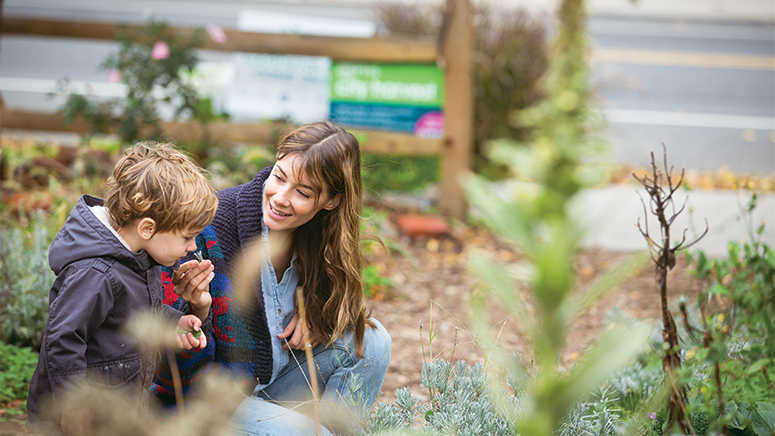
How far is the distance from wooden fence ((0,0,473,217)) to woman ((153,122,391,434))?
2529 millimetres

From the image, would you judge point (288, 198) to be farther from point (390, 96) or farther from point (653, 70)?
point (653, 70)

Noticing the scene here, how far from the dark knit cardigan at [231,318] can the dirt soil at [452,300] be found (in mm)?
816

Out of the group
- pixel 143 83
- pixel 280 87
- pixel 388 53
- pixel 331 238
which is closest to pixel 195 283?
pixel 331 238

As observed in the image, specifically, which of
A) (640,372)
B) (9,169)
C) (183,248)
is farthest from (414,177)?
(183,248)

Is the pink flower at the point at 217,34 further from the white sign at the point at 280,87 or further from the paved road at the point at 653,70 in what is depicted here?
the paved road at the point at 653,70

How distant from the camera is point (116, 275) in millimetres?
1477

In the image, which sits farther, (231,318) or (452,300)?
(452,300)

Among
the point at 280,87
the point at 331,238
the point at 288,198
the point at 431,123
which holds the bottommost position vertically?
the point at 331,238

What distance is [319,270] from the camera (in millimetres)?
2049

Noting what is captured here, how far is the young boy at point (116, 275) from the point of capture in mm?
1391

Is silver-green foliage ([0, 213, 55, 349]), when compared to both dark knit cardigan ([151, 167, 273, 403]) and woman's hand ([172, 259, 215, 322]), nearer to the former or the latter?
dark knit cardigan ([151, 167, 273, 403])

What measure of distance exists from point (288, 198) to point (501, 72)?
428cm

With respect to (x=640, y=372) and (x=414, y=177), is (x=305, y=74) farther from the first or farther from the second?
(x=640, y=372)

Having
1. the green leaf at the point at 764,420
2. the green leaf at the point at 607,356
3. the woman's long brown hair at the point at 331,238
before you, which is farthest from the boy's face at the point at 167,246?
the green leaf at the point at 764,420
